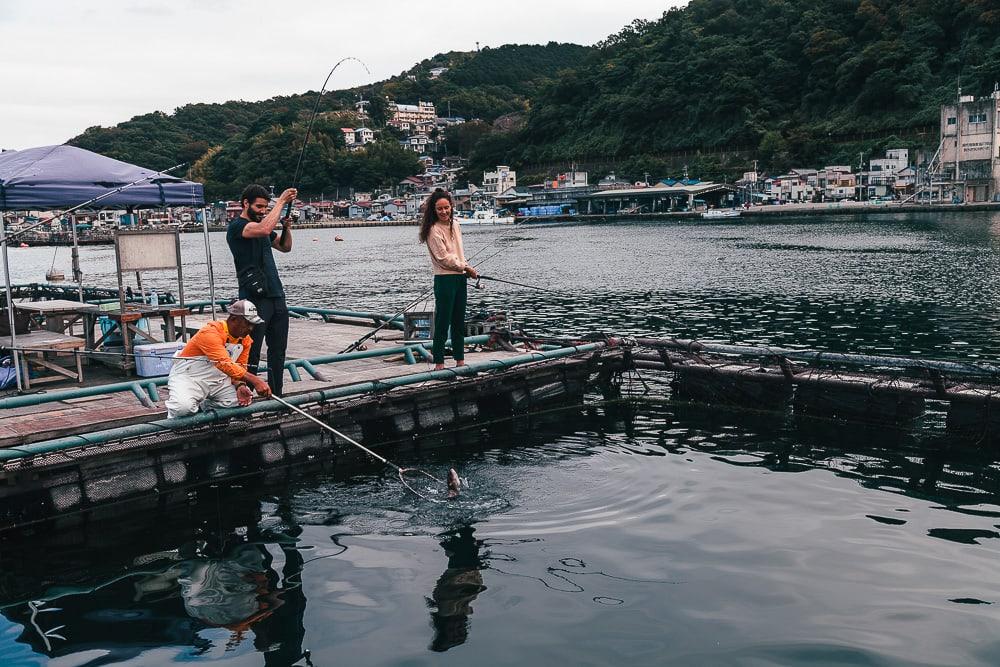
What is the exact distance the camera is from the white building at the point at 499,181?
186m

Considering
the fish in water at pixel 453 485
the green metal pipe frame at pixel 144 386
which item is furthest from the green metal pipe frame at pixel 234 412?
the fish in water at pixel 453 485

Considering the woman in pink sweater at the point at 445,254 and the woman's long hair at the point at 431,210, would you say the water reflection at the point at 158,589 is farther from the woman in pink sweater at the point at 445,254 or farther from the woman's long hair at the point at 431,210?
the woman's long hair at the point at 431,210

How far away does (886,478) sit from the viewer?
970cm

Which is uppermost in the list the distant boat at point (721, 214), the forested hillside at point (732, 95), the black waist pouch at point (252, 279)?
the forested hillside at point (732, 95)

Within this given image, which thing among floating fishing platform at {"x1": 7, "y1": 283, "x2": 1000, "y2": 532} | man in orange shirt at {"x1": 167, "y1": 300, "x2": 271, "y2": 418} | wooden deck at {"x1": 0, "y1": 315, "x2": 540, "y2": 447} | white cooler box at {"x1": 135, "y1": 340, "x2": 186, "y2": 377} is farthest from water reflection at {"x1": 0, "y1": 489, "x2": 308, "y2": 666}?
white cooler box at {"x1": 135, "y1": 340, "x2": 186, "y2": 377}

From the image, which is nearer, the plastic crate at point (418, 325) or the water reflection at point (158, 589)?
the water reflection at point (158, 589)

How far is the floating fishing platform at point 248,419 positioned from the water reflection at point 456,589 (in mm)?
2880

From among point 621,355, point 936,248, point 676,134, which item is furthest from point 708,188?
point 621,355

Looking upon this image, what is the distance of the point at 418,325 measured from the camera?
13.9 m

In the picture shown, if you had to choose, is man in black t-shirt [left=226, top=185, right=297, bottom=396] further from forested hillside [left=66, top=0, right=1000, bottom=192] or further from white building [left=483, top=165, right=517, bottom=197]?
white building [left=483, top=165, right=517, bottom=197]

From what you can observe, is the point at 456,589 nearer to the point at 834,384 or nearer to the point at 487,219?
the point at 834,384

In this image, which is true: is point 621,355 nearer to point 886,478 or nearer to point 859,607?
point 886,478

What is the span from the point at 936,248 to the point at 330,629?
59513 millimetres

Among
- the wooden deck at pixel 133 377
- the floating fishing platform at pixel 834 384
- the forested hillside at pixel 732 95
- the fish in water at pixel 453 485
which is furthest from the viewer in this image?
the forested hillside at pixel 732 95
